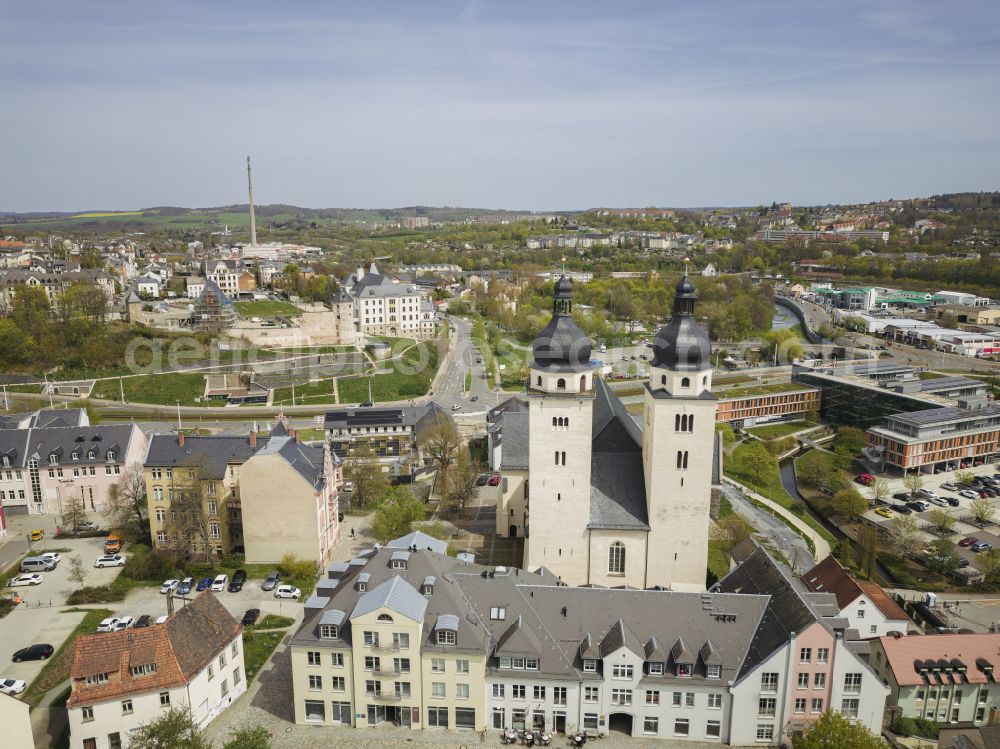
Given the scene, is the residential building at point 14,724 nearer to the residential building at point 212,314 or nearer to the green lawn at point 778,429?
the green lawn at point 778,429

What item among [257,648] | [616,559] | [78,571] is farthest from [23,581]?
[616,559]

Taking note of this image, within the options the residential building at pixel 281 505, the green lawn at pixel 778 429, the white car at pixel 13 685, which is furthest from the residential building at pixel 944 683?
the green lawn at pixel 778 429

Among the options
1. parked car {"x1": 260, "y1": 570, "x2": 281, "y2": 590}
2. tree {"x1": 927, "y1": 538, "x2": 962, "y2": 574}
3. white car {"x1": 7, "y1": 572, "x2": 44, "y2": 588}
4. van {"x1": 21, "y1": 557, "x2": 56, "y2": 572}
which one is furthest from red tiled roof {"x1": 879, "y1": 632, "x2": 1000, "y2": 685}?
van {"x1": 21, "y1": 557, "x2": 56, "y2": 572}

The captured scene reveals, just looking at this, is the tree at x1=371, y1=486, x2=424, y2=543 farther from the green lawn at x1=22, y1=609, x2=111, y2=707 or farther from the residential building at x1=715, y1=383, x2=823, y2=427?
the residential building at x1=715, y1=383, x2=823, y2=427

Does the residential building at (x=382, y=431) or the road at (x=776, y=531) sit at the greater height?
the residential building at (x=382, y=431)

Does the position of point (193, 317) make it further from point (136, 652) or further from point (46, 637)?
point (136, 652)
